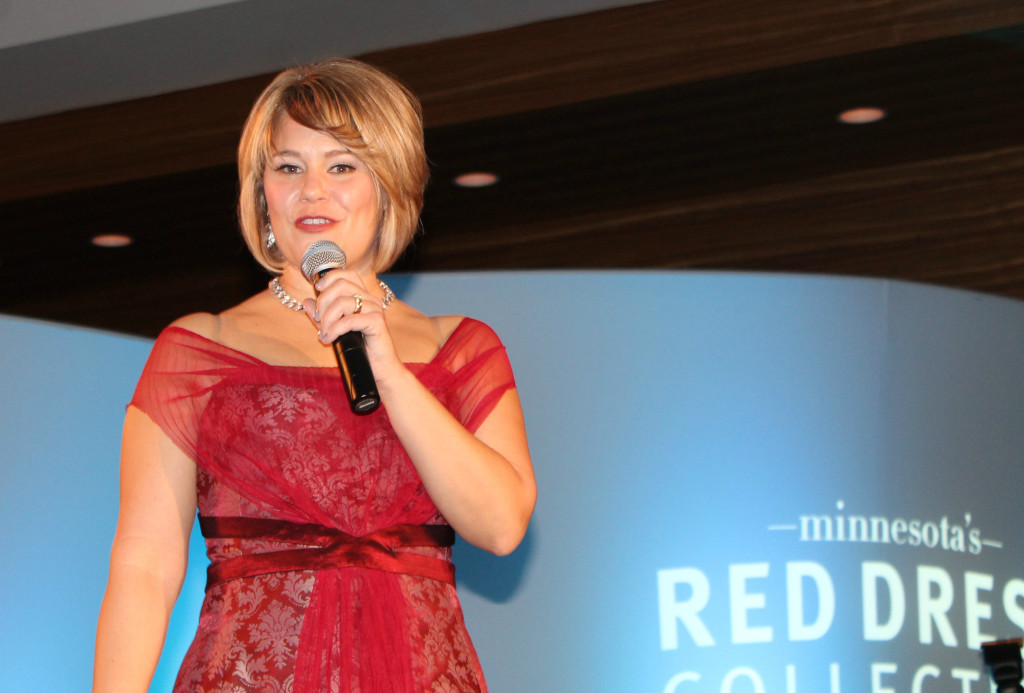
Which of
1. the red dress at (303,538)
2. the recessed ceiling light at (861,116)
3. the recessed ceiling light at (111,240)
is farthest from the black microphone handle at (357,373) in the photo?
the recessed ceiling light at (111,240)

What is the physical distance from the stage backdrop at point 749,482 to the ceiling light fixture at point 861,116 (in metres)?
1.40

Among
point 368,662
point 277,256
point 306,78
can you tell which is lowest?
point 368,662

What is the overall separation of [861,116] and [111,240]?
3.02 m

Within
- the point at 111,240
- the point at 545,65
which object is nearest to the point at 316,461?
the point at 545,65

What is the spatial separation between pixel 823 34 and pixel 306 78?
253cm

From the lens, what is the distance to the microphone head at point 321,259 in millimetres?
1484

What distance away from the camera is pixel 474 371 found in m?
1.74

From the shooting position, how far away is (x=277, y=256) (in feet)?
5.90

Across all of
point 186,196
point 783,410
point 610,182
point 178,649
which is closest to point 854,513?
point 783,410

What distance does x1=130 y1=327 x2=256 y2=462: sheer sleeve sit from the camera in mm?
1596

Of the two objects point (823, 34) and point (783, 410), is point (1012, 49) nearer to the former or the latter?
point (823, 34)

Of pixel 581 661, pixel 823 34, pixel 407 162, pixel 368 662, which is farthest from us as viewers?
pixel 823 34

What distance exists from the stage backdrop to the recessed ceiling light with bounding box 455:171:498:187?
183cm

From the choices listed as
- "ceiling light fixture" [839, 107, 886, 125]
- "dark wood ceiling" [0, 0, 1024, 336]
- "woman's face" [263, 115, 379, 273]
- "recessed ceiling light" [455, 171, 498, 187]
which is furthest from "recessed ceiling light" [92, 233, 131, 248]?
"woman's face" [263, 115, 379, 273]
